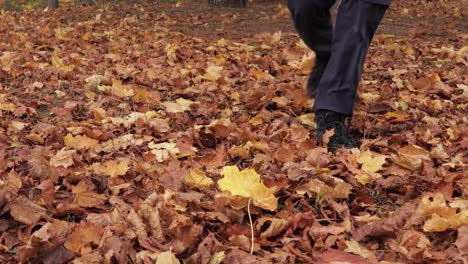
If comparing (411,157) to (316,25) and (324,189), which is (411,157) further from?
(316,25)

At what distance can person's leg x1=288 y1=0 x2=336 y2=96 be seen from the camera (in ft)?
9.86

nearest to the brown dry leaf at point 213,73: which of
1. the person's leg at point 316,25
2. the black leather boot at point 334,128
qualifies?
the person's leg at point 316,25

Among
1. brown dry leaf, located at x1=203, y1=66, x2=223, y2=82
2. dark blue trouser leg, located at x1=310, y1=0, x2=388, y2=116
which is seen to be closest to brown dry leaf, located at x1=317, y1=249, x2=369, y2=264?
dark blue trouser leg, located at x1=310, y1=0, x2=388, y2=116

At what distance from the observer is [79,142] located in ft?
9.30

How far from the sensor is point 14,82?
4305 millimetres

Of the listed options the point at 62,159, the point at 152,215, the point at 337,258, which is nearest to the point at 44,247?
the point at 152,215

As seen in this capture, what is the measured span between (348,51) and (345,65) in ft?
0.24

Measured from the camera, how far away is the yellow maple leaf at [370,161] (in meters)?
2.53

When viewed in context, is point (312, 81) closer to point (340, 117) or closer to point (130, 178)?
point (340, 117)

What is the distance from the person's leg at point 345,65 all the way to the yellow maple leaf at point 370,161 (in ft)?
0.58

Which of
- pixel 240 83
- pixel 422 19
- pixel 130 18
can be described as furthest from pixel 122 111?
pixel 422 19

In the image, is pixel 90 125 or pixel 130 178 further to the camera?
pixel 90 125

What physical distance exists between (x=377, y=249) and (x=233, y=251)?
0.51 metres

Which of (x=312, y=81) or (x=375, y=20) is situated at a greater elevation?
(x=375, y=20)
